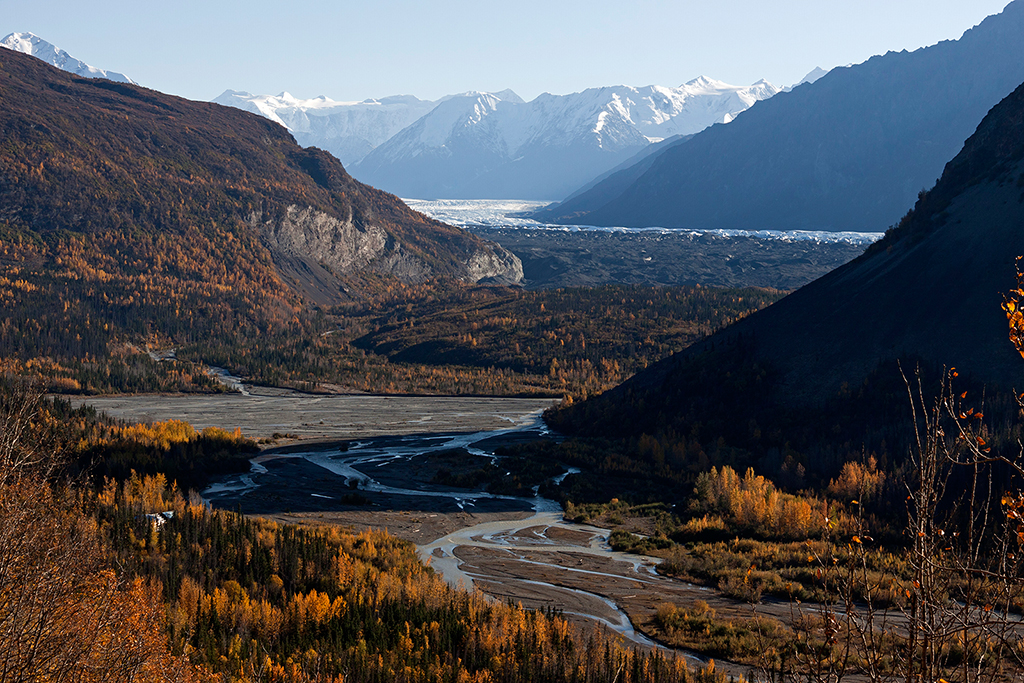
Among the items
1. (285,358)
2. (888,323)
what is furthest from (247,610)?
(285,358)

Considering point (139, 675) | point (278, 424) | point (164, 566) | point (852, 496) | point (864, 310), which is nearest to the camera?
point (139, 675)

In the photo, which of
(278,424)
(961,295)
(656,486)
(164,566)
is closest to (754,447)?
(656,486)

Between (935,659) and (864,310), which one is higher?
(864,310)

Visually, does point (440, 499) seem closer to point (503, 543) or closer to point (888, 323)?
point (503, 543)

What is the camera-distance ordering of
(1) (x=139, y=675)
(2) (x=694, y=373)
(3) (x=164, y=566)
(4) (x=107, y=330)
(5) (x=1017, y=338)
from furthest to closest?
(4) (x=107, y=330) < (2) (x=694, y=373) < (3) (x=164, y=566) < (1) (x=139, y=675) < (5) (x=1017, y=338)

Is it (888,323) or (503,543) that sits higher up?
(888,323)

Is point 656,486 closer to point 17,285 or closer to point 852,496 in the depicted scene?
point 852,496

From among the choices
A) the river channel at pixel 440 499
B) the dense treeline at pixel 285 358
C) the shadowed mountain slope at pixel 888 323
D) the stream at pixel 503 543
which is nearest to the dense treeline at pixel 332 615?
the stream at pixel 503 543

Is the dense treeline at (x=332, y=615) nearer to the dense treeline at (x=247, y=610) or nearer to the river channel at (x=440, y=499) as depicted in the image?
the dense treeline at (x=247, y=610)
